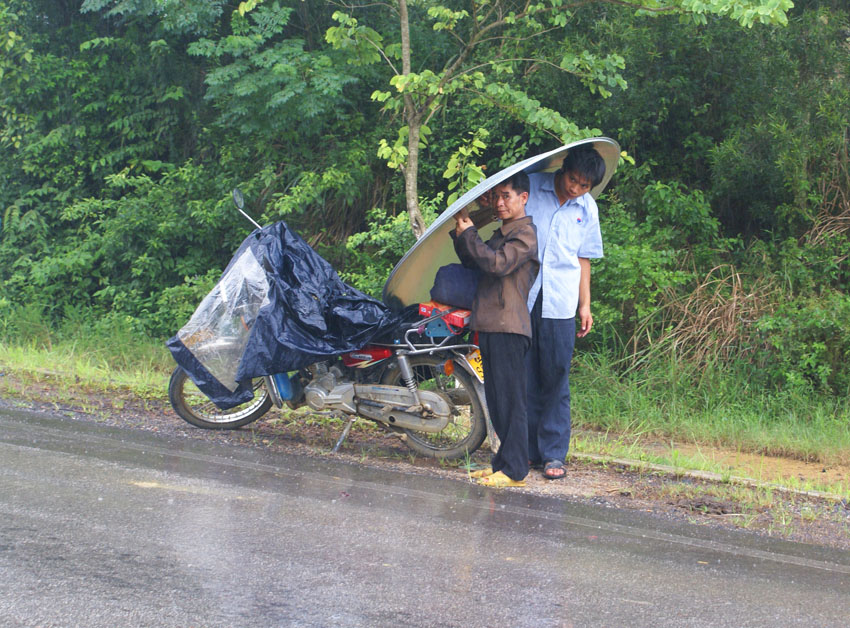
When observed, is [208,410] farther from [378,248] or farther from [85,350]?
[85,350]

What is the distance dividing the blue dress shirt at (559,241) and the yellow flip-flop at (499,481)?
3.65 feet

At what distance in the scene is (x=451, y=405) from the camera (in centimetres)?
→ 634

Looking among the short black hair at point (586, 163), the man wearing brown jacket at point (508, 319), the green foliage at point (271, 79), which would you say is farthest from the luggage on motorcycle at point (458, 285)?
the green foliage at point (271, 79)

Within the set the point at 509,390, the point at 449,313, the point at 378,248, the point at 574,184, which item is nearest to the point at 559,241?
the point at 574,184

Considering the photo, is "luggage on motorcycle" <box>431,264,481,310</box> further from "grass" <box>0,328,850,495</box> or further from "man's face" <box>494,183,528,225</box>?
"grass" <box>0,328,850,495</box>

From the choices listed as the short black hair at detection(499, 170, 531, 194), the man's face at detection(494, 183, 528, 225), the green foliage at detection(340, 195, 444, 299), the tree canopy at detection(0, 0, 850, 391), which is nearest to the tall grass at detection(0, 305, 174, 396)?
the tree canopy at detection(0, 0, 850, 391)

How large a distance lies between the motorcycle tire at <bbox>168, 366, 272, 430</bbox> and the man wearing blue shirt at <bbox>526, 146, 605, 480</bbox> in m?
2.24

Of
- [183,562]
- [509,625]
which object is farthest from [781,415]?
[183,562]

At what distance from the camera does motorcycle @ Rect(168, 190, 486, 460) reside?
6.29 metres

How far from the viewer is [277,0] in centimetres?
1060

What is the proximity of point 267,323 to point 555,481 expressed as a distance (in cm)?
226

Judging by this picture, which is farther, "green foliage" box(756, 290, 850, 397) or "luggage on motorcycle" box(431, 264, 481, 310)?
"green foliage" box(756, 290, 850, 397)

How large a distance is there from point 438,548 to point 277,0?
8.03 meters

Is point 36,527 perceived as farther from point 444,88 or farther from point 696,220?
point 696,220
